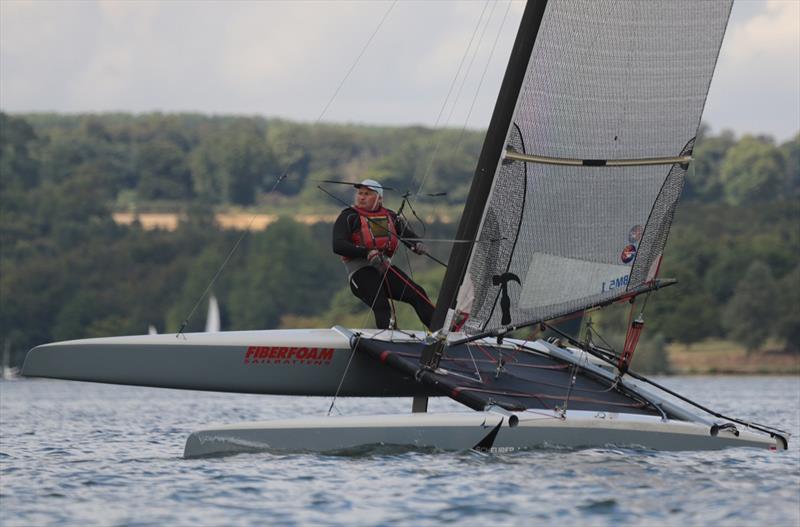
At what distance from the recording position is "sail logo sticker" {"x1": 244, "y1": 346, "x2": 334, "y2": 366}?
11078 mm

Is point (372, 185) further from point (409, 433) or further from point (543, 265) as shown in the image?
point (409, 433)

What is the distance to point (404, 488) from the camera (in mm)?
8602

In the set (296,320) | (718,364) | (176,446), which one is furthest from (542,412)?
(296,320)

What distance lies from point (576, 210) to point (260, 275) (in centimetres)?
5919

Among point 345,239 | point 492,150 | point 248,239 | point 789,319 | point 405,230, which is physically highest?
point 248,239

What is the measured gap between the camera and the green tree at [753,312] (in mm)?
50844

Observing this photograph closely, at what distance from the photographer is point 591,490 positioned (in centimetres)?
849

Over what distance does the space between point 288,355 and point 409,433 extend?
175cm

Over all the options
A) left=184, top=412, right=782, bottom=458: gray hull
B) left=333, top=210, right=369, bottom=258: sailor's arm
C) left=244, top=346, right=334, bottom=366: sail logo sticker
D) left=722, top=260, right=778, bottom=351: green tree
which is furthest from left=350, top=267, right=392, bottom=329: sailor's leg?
left=722, top=260, right=778, bottom=351: green tree

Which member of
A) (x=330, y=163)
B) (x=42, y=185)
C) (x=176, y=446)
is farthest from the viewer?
(x=330, y=163)

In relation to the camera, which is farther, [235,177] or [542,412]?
[235,177]

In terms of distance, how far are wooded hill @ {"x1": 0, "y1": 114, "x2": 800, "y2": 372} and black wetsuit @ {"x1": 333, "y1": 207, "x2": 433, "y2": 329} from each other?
111ft

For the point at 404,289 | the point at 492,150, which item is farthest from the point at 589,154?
the point at 404,289

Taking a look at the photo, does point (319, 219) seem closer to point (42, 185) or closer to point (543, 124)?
point (42, 185)
